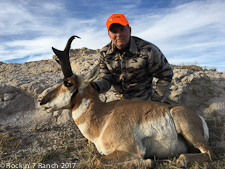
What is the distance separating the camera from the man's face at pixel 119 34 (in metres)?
4.11

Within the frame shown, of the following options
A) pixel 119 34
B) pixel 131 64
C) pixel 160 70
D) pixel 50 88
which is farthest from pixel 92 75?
pixel 50 88

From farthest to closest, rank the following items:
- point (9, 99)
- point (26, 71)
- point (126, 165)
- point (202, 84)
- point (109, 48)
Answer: point (26, 71), point (202, 84), point (9, 99), point (109, 48), point (126, 165)

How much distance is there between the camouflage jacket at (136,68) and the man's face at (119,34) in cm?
22

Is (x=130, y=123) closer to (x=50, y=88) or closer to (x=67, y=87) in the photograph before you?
(x=67, y=87)

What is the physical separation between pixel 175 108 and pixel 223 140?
1809 millimetres

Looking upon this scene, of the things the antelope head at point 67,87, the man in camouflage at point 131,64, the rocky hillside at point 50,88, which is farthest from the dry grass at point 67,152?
the man in camouflage at point 131,64

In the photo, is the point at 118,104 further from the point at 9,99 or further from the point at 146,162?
the point at 9,99

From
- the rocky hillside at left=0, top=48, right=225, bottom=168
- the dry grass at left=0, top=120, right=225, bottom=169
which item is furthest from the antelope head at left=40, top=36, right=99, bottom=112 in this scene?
the rocky hillside at left=0, top=48, right=225, bottom=168

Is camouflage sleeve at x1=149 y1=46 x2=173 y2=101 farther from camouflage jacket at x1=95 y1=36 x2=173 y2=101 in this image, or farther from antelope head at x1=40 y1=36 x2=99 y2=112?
antelope head at x1=40 y1=36 x2=99 y2=112

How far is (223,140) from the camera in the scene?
13.3 ft

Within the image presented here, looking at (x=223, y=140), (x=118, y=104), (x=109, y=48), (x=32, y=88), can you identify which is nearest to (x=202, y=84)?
(x=223, y=140)

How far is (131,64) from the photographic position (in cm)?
452

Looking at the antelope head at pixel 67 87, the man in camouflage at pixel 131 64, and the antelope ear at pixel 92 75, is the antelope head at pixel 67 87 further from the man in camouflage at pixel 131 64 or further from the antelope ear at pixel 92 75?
the man in camouflage at pixel 131 64

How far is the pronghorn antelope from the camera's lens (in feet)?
9.55
